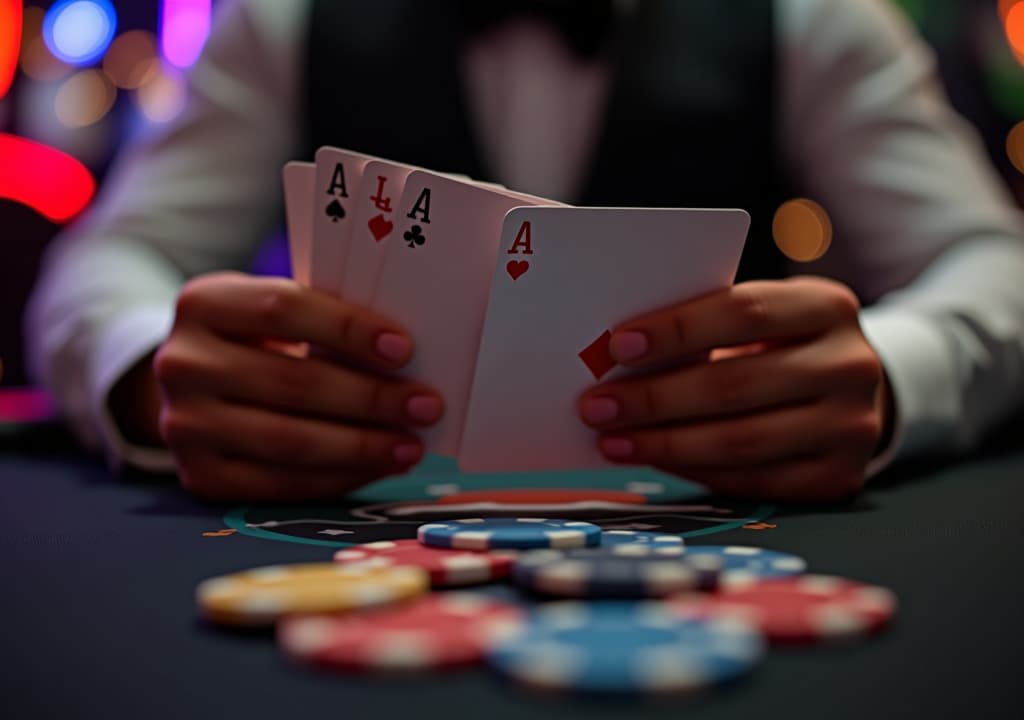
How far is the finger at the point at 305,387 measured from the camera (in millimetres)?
1204

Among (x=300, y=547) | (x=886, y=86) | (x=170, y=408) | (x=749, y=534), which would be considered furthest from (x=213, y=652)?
(x=886, y=86)

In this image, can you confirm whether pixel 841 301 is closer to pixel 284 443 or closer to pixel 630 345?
pixel 630 345

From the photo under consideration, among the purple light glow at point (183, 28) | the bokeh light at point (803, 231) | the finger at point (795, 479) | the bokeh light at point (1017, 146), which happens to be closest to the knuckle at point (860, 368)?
the finger at point (795, 479)

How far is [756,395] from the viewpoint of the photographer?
121 cm

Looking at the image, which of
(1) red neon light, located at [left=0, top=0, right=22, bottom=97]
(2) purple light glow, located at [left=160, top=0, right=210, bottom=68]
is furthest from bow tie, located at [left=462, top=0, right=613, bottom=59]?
(1) red neon light, located at [left=0, top=0, right=22, bottom=97]

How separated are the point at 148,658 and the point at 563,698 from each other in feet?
0.89

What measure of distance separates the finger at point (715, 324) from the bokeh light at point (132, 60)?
3271mm

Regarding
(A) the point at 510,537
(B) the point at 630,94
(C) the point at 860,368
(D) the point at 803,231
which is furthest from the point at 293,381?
(D) the point at 803,231

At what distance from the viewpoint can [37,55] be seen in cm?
379

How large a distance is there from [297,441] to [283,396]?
6cm

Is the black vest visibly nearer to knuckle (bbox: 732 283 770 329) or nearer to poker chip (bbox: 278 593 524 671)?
knuckle (bbox: 732 283 770 329)

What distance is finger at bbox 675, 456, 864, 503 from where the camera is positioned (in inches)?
47.9

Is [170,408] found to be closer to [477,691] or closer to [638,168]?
[477,691]

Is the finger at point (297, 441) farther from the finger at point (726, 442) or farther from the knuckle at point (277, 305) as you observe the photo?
the finger at point (726, 442)
